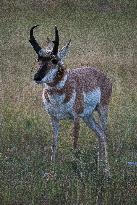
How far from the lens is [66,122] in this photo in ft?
44.5

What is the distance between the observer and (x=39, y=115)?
1379 centimetres

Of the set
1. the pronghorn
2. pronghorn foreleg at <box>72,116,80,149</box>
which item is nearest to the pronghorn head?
the pronghorn

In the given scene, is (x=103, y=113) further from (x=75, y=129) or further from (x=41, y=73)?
(x=41, y=73)

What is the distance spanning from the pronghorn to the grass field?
365 mm

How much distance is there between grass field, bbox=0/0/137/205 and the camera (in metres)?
9.04

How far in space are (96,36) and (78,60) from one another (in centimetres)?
383

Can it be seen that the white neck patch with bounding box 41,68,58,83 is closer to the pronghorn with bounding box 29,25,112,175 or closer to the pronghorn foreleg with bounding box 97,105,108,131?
the pronghorn with bounding box 29,25,112,175

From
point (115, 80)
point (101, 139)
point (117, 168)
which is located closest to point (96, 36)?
point (115, 80)

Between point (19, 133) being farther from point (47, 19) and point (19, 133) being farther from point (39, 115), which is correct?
point (47, 19)

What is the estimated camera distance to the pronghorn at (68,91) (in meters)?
10.6

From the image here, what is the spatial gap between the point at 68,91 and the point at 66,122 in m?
2.64

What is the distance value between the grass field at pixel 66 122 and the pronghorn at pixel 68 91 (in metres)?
0.36

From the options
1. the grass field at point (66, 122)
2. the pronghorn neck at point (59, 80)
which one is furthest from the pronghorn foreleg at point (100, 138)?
the pronghorn neck at point (59, 80)

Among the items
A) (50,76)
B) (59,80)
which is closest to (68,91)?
(59,80)
